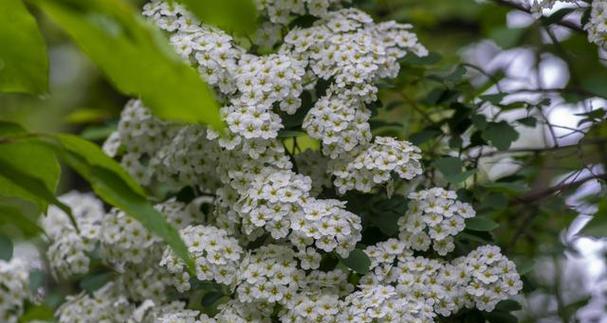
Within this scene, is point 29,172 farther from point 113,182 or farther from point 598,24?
point 598,24

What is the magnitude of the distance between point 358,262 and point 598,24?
0.63m

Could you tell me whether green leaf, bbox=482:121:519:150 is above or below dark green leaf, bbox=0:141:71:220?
above

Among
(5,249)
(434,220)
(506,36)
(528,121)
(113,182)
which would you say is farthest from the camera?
(506,36)

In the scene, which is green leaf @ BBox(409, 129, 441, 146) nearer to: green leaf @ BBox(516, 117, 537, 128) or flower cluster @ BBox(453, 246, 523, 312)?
green leaf @ BBox(516, 117, 537, 128)

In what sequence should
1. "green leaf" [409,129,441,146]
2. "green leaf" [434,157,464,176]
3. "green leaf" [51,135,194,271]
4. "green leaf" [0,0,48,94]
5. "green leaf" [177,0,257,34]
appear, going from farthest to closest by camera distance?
"green leaf" [409,129,441,146] < "green leaf" [434,157,464,176] < "green leaf" [0,0,48,94] < "green leaf" [51,135,194,271] < "green leaf" [177,0,257,34]

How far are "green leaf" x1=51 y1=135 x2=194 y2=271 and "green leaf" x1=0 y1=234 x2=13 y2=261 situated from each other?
0.53 m

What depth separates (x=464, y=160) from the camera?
1.93 m

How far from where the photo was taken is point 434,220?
169 centimetres

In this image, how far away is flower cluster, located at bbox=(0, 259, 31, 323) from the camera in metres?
2.12

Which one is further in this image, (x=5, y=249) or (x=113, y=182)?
(x=5, y=249)

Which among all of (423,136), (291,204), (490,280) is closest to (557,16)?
(423,136)

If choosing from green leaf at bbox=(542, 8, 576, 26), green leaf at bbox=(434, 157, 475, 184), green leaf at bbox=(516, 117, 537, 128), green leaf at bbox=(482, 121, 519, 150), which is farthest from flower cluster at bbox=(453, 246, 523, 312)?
green leaf at bbox=(542, 8, 576, 26)

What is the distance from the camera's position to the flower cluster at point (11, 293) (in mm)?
2125

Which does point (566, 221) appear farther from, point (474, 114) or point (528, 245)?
point (474, 114)
